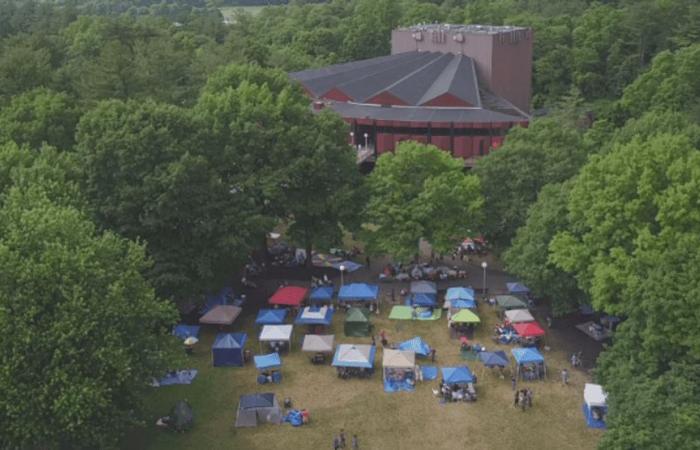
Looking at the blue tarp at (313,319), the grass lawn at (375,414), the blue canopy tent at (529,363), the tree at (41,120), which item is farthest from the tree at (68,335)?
the tree at (41,120)

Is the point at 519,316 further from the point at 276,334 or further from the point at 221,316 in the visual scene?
the point at 221,316

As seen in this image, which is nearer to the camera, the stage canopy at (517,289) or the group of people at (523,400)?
the group of people at (523,400)

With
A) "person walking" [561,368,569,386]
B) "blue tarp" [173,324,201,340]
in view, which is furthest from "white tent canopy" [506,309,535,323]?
"blue tarp" [173,324,201,340]

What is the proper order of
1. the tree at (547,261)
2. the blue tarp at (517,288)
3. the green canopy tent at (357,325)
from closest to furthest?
1. the tree at (547,261)
2. the green canopy tent at (357,325)
3. the blue tarp at (517,288)

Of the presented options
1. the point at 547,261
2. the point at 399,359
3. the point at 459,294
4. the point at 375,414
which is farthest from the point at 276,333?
the point at 547,261

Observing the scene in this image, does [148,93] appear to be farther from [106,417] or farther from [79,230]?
[106,417]

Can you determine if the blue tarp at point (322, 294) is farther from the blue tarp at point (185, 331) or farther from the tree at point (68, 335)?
the tree at point (68, 335)
